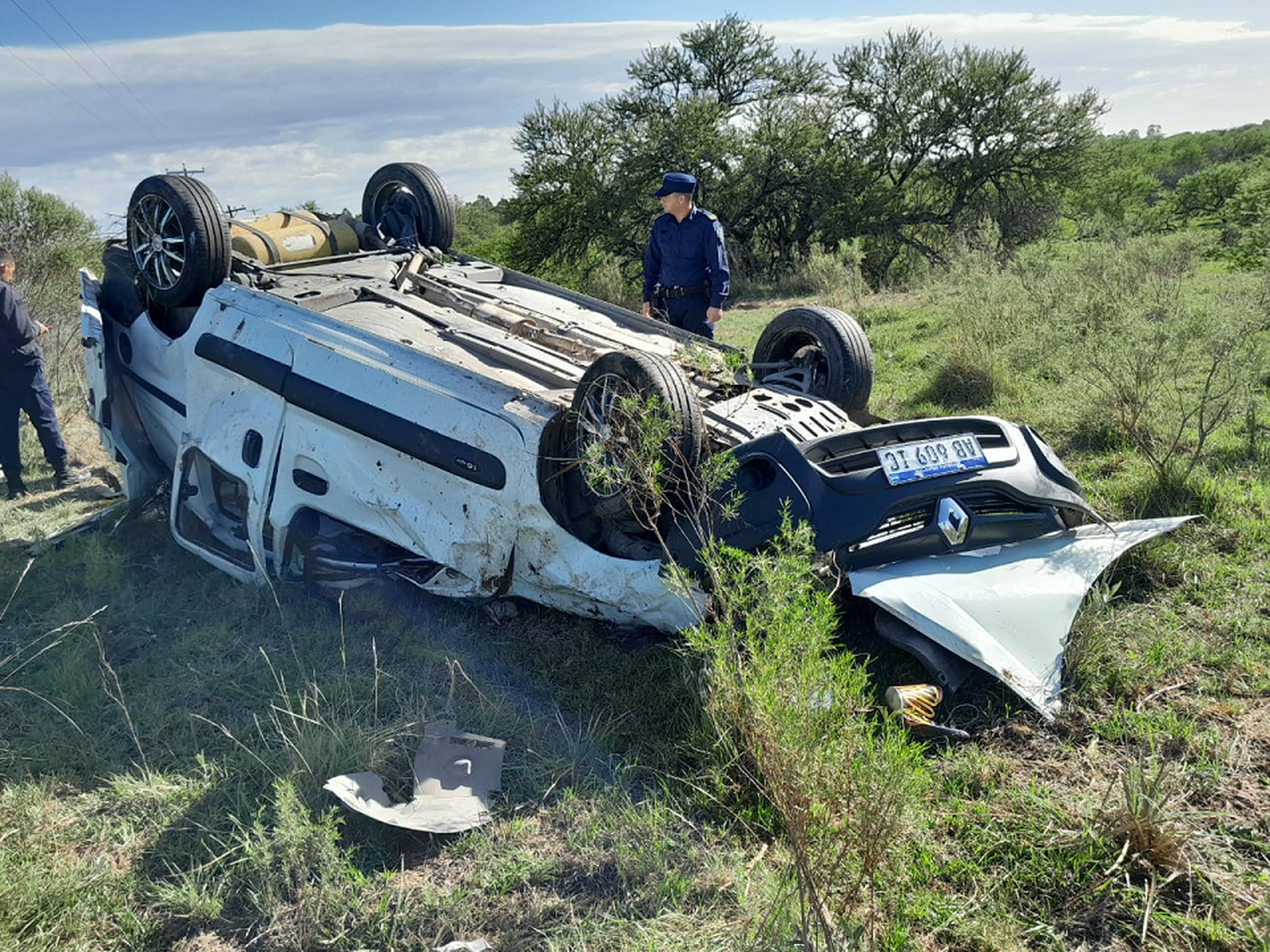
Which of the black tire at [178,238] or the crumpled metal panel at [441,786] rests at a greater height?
the black tire at [178,238]

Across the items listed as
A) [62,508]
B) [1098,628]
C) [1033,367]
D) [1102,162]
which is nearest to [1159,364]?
[1033,367]

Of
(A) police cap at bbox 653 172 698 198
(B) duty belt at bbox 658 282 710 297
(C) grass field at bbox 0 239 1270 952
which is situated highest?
(A) police cap at bbox 653 172 698 198

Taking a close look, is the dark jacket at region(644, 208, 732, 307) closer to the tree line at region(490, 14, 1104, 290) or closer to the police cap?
the police cap

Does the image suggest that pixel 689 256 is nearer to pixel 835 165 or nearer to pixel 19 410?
pixel 19 410

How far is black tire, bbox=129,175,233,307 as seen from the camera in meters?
5.21

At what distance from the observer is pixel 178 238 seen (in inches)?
210

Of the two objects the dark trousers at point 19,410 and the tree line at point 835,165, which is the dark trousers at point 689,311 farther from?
the tree line at point 835,165

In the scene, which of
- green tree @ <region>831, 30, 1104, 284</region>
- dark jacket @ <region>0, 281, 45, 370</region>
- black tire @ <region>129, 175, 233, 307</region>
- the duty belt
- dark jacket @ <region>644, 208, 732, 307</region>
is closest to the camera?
black tire @ <region>129, 175, 233, 307</region>

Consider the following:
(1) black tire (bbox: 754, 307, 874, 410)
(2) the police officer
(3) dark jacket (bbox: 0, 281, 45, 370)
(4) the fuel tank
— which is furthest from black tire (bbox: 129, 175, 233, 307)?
(1) black tire (bbox: 754, 307, 874, 410)

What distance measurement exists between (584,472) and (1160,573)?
8.97ft

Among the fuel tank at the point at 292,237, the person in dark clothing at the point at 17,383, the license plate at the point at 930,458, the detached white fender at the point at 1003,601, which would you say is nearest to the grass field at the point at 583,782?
the detached white fender at the point at 1003,601

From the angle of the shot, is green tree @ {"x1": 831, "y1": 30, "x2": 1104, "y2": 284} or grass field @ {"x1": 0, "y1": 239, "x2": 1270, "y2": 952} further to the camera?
green tree @ {"x1": 831, "y1": 30, "x2": 1104, "y2": 284}

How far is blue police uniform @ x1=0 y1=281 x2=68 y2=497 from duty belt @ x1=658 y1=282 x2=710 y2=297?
467cm

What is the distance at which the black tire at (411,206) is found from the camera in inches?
258
